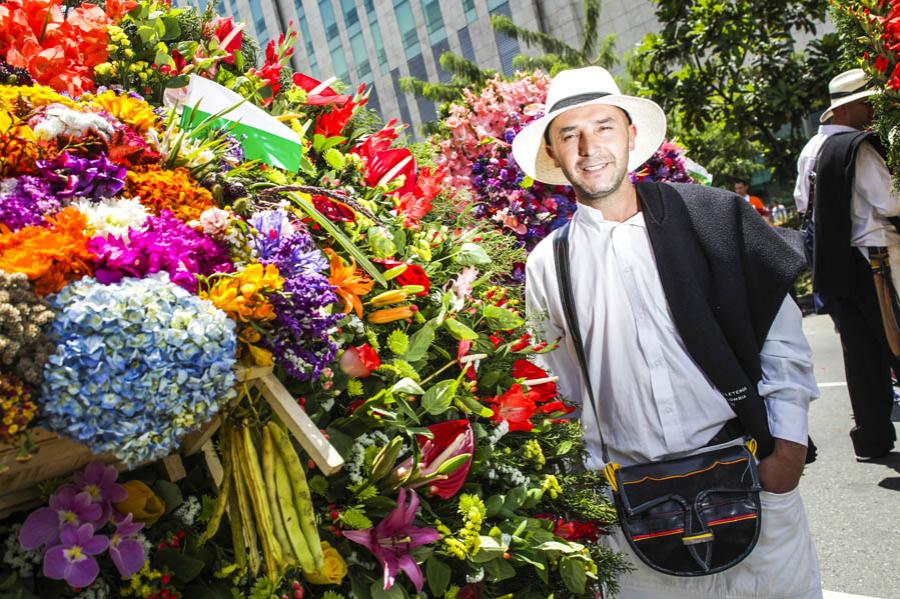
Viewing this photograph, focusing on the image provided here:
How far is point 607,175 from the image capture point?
2209mm

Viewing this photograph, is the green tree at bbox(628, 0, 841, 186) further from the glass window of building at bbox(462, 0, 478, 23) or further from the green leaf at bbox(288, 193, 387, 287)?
the glass window of building at bbox(462, 0, 478, 23)

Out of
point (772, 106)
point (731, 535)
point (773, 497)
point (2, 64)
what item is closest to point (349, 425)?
point (2, 64)

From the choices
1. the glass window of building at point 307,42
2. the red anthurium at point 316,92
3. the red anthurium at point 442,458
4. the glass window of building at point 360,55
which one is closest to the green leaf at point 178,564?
the red anthurium at point 442,458

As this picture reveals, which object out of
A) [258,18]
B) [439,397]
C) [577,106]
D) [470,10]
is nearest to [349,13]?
[258,18]

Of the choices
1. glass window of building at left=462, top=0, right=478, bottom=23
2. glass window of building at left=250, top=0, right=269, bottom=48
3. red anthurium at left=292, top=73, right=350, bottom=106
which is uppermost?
glass window of building at left=250, top=0, right=269, bottom=48

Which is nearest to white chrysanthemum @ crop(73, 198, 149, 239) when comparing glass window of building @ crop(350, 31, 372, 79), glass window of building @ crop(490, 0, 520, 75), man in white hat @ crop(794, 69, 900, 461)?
man in white hat @ crop(794, 69, 900, 461)

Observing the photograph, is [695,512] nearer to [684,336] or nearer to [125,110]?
[684,336]

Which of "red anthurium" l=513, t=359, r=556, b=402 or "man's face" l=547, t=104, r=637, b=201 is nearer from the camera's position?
"red anthurium" l=513, t=359, r=556, b=402

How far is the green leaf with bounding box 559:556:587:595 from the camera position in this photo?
1.43 m

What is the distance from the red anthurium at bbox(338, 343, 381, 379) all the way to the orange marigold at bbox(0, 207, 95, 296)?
0.44m

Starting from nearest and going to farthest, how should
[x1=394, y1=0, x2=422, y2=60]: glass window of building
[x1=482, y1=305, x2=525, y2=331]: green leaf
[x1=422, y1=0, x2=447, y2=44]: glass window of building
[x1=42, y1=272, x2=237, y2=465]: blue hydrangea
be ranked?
[x1=42, y1=272, x2=237, y2=465]: blue hydrangea
[x1=482, y1=305, x2=525, y2=331]: green leaf
[x1=422, y1=0, x2=447, y2=44]: glass window of building
[x1=394, y1=0, x2=422, y2=60]: glass window of building

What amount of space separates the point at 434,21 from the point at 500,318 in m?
32.6

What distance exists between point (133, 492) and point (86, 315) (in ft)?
1.03

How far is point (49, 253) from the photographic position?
94 centimetres
